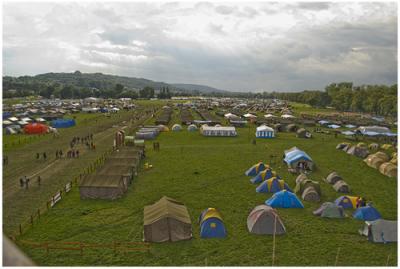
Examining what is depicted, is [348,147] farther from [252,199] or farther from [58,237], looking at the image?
[58,237]

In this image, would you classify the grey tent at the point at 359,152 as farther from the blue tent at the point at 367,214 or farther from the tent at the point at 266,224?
the tent at the point at 266,224

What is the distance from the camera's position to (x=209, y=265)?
1384 centimetres

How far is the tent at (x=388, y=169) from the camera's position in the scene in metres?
28.5

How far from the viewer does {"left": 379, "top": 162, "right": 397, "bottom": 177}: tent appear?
93.7 feet

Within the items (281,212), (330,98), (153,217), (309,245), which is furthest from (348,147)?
(330,98)

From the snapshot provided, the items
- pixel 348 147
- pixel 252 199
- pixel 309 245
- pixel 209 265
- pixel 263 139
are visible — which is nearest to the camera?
pixel 209 265

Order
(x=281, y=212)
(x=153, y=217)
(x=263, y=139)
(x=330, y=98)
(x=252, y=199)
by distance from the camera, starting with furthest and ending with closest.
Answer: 1. (x=330, y=98)
2. (x=263, y=139)
3. (x=252, y=199)
4. (x=281, y=212)
5. (x=153, y=217)

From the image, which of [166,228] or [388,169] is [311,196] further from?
[388,169]

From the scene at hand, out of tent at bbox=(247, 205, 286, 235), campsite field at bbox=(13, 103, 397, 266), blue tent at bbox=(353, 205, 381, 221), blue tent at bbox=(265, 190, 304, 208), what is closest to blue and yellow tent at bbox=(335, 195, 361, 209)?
blue tent at bbox=(353, 205, 381, 221)

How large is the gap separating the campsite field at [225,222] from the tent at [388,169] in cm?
103

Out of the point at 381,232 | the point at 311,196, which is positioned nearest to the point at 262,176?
the point at 311,196

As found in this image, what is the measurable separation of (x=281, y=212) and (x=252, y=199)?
2663 mm

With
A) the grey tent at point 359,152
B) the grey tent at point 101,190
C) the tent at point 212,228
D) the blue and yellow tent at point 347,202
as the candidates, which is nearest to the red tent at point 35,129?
the grey tent at point 101,190

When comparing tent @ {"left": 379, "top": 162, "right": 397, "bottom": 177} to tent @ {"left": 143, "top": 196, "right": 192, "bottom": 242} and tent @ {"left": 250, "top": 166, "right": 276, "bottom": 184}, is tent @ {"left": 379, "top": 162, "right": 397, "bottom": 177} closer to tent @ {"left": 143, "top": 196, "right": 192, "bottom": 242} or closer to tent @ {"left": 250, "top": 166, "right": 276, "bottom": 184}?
tent @ {"left": 250, "top": 166, "right": 276, "bottom": 184}
